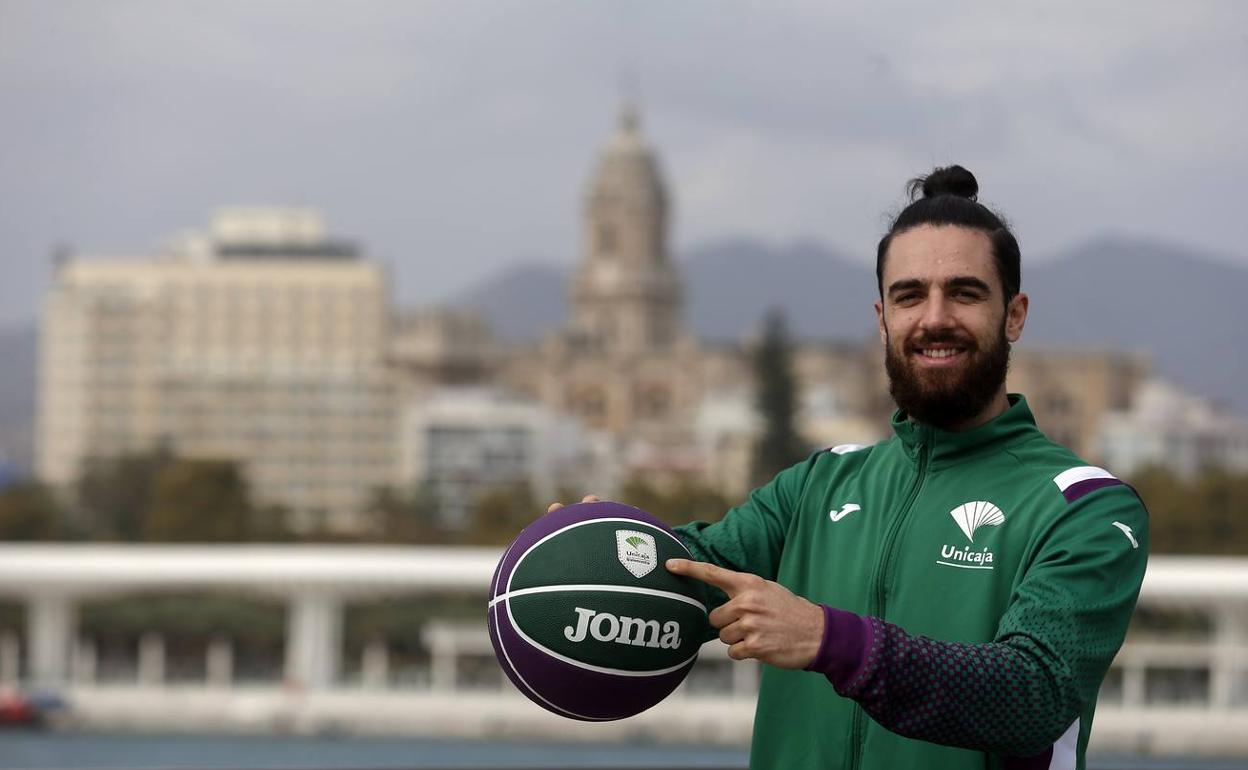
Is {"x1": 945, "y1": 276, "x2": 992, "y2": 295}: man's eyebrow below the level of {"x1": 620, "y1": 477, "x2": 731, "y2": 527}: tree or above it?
above

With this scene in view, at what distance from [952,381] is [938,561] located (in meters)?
0.22

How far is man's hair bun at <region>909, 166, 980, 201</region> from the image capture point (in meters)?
2.51

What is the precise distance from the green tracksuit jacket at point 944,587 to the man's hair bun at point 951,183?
27 centimetres

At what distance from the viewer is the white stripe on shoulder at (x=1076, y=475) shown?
90.6 inches

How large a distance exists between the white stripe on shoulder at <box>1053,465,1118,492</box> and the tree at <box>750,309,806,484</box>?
57.5m

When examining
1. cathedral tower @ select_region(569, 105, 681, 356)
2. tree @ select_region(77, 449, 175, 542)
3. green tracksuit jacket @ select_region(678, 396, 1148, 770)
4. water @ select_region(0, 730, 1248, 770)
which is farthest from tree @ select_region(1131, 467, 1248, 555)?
cathedral tower @ select_region(569, 105, 681, 356)

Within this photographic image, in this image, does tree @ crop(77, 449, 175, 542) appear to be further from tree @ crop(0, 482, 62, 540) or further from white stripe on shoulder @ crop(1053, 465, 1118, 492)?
white stripe on shoulder @ crop(1053, 465, 1118, 492)

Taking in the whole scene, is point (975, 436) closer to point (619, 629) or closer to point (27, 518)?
point (619, 629)

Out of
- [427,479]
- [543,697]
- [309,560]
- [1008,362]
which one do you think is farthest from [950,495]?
[427,479]

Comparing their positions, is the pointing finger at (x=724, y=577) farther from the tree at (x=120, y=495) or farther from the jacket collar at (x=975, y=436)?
the tree at (x=120, y=495)

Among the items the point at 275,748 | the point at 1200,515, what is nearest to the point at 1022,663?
the point at 275,748

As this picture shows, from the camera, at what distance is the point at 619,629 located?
2430 millimetres

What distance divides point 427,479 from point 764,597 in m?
104

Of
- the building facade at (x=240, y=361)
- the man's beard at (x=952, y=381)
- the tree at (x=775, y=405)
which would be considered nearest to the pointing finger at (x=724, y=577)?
the man's beard at (x=952, y=381)
